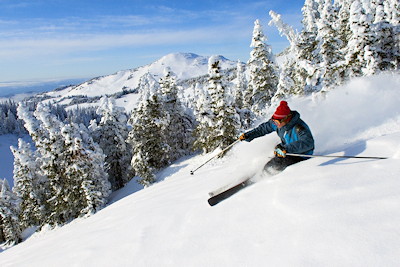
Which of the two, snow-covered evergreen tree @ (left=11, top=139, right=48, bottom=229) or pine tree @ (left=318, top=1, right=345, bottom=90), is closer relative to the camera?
pine tree @ (left=318, top=1, right=345, bottom=90)

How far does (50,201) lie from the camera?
1019 inches

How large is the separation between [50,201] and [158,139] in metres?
12.8

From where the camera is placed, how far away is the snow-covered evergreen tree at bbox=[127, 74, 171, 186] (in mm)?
27672

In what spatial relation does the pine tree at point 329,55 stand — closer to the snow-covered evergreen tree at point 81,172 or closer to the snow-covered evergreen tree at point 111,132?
the snow-covered evergreen tree at point 81,172

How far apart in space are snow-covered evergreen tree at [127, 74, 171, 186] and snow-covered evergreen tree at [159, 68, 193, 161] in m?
1.76

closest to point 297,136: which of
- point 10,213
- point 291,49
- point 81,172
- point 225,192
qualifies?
point 225,192

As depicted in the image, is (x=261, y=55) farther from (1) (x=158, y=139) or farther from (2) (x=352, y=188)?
(2) (x=352, y=188)

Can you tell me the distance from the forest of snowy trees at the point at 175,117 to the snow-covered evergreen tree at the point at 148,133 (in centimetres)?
11

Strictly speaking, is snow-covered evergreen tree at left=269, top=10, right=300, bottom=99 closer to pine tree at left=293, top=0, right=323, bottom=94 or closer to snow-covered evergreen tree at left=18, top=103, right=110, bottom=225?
pine tree at left=293, top=0, right=323, bottom=94

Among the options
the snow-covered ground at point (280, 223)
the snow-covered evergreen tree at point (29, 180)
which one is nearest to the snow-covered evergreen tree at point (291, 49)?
the snow-covered ground at point (280, 223)

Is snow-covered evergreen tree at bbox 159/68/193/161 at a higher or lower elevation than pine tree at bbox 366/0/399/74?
lower

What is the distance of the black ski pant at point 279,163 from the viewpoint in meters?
5.32

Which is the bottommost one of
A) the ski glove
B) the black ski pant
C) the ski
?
the ski

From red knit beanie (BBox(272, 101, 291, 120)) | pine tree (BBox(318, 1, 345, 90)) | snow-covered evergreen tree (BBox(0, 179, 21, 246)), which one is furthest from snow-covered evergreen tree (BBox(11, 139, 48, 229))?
red knit beanie (BBox(272, 101, 291, 120))
